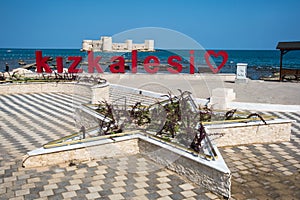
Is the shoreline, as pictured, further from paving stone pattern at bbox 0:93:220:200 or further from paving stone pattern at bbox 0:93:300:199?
paving stone pattern at bbox 0:93:220:200

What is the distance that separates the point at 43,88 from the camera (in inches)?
640

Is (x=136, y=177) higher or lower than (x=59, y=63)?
lower

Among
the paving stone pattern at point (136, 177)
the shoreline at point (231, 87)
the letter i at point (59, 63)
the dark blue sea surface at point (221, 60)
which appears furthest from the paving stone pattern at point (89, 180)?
the letter i at point (59, 63)

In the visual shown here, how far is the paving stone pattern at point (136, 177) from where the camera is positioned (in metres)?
4.98

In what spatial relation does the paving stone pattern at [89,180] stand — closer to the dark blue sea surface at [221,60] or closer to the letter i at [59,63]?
the dark blue sea surface at [221,60]

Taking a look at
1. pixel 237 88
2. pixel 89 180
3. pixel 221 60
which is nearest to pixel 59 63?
pixel 237 88

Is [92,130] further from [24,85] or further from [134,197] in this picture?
[24,85]

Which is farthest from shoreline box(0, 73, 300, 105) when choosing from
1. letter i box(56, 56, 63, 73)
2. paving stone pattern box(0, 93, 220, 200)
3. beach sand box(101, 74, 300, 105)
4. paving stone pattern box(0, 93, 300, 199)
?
paving stone pattern box(0, 93, 220, 200)

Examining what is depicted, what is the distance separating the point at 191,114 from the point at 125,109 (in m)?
1.84

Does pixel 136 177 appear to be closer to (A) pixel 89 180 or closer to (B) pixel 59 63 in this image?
(A) pixel 89 180

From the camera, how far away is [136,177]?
5648 millimetres

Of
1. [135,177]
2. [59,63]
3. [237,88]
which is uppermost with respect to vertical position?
[59,63]

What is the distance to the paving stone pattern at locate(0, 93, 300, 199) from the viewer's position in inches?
196

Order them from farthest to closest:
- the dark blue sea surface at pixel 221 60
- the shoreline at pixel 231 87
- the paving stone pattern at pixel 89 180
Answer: the dark blue sea surface at pixel 221 60 < the shoreline at pixel 231 87 < the paving stone pattern at pixel 89 180
